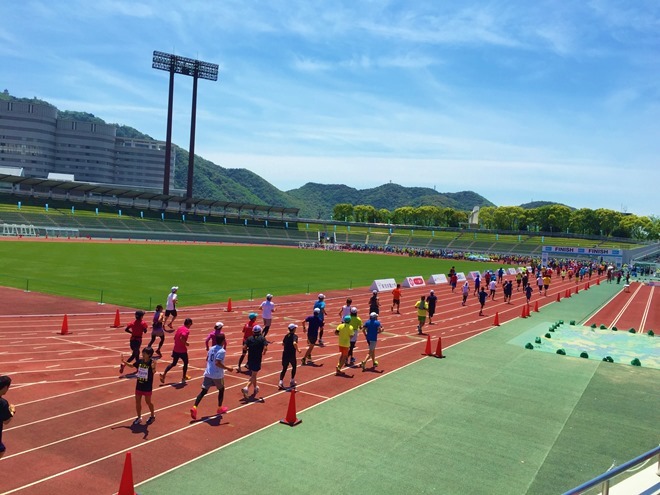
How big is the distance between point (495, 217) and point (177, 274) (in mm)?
150793

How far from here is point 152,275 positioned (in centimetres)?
3728

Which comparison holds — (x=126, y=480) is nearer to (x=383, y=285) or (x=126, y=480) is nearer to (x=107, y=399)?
(x=107, y=399)

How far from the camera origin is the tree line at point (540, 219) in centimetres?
13862

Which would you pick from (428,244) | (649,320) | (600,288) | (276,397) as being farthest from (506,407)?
(428,244)

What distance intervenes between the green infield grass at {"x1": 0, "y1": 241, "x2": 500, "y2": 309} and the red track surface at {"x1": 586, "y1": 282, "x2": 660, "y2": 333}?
1661cm

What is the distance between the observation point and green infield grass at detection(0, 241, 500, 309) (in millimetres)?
28656

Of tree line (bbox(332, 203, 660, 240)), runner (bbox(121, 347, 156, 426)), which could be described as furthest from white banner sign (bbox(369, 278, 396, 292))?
tree line (bbox(332, 203, 660, 240))

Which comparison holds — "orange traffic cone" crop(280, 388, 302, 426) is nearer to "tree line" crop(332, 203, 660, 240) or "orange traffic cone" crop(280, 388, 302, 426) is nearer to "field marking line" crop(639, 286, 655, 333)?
"field marking line" crop(639, 286, 655, 333)

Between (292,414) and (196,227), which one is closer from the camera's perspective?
(292,414)

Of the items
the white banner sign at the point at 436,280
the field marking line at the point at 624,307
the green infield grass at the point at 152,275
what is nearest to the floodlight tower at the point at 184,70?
the green infield grass at the point at 152,275

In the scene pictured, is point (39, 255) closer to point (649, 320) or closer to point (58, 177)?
point (649, 320)

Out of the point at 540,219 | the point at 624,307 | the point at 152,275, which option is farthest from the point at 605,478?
the point at 540,219

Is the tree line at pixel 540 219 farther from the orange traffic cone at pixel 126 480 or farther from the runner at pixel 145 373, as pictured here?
the orange traffic cone at pixel 126 480

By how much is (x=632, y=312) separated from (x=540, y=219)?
13379 cm
